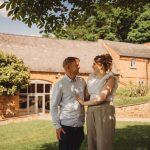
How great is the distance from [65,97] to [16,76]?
22104mm

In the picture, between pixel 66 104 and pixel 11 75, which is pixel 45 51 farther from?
pixel 66 104

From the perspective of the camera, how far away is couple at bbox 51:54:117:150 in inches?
256

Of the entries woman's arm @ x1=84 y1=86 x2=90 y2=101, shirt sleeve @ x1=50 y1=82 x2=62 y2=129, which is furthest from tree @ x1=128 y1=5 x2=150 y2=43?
shirt sleeve @ x1=50 y1=82 x2=62 y2=129

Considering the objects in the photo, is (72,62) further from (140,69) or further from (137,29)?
(137,29)

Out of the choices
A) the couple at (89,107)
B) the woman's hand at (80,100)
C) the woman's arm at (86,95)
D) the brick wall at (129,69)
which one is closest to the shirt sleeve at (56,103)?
the couple at (89,107)

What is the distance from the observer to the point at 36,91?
31.6 metres

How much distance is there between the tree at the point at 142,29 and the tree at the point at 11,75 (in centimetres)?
2969

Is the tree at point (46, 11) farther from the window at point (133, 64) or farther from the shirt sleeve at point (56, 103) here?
the window at point (133, 64)

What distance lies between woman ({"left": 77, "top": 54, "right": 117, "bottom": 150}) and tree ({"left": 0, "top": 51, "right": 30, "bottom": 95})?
2169 cm

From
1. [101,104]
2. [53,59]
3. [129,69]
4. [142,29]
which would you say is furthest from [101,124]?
Answer: [142,29]

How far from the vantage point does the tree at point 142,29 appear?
54.5 metres

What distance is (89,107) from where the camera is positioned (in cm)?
664

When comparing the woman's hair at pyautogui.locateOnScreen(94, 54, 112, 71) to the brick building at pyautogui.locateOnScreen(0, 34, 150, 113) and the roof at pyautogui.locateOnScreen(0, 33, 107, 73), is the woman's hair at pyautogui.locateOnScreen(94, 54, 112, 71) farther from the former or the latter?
the roof at pyautogui.locateOnScreen(0, 33, 107, 73)

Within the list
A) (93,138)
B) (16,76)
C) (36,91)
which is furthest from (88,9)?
(36,91)
